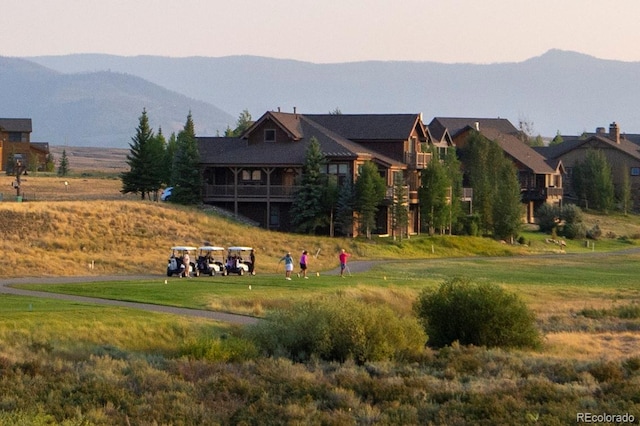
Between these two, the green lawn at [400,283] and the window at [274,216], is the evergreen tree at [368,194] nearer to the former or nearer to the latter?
the window at [274,216]

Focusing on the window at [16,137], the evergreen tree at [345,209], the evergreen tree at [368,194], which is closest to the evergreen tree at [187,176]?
the evergreen tree at [345,209]

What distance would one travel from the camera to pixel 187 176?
7775 cm

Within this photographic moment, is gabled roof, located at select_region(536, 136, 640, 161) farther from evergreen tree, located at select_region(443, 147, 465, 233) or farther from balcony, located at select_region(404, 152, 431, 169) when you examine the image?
balcony, located at select_region(404, 152, 431, 169)

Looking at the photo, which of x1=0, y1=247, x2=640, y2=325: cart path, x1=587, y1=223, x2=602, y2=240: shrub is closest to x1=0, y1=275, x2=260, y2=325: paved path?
x1=0, y1=247, x2=640, y2=325: cart path

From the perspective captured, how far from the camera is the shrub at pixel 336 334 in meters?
33.1

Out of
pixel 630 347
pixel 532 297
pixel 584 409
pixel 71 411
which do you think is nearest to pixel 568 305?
pixel 532 297

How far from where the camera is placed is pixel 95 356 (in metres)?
30.6

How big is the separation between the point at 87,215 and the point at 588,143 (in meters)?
73.9

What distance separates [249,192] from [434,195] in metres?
12.8

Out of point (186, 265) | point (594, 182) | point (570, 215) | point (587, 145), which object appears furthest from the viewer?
point (587, 145)

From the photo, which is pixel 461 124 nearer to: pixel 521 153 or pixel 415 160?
pixel 521 153

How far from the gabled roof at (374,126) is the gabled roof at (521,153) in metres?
24.8

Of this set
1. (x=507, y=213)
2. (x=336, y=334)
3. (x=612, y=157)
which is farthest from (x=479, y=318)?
(x=612, y=157)

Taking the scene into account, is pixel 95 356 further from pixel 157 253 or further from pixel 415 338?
pixel 157 253
